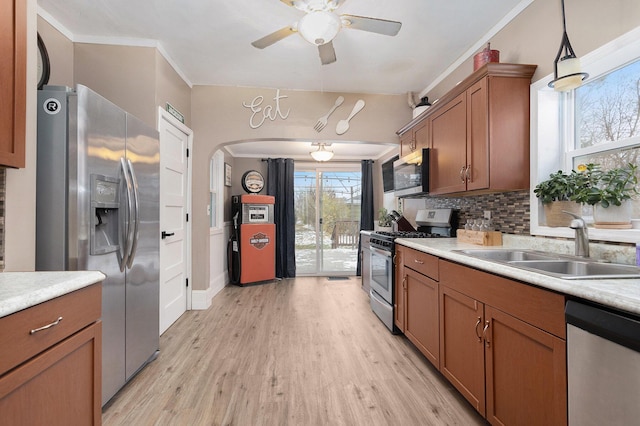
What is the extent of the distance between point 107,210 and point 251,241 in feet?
10.2

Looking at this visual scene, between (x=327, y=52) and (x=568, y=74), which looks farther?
(x=327, y=52)

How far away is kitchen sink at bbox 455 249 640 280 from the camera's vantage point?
1.22 metres

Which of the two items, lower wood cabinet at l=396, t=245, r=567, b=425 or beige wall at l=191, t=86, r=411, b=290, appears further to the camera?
beige wall at l=191, t=86, r=411, b=290

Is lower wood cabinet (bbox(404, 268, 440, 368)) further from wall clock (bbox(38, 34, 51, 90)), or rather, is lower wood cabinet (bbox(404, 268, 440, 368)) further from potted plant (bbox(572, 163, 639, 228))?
wall clock (bbox(38, 34, 51, 90))

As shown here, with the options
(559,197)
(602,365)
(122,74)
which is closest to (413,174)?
(559,197)

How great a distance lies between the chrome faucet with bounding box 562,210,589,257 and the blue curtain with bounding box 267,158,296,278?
431 centimetres

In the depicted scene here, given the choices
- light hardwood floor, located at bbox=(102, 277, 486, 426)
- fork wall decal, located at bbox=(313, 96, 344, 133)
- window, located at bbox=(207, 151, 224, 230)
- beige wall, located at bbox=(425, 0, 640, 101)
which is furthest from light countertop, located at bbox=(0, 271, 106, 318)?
window, located at bbox=(207, 151, 224, 230)

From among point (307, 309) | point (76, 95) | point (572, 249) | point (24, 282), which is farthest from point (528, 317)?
point (307, 309)

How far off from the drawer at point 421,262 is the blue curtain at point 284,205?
318cm

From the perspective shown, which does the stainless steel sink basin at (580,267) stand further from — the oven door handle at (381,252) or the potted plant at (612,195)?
the oven door handle at (381,252)

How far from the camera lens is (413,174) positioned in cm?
305

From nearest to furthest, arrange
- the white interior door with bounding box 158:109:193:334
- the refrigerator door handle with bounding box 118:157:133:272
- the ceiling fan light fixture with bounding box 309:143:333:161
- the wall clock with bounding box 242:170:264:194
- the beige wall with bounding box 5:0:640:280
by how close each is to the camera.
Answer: the beige wall with bounding box 5:0:640:280 → the refrigerator door handle with bounding box 118:157:133:272 → the white interior door with bounding box 158:109:193:334 → the ceiling fan light fixture with bounding box 309:143:333:161 → the wall clock with bounding box 242:170:264:194

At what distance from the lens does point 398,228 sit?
3.97m

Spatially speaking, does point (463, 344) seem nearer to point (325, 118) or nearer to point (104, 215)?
point (104, 215)
